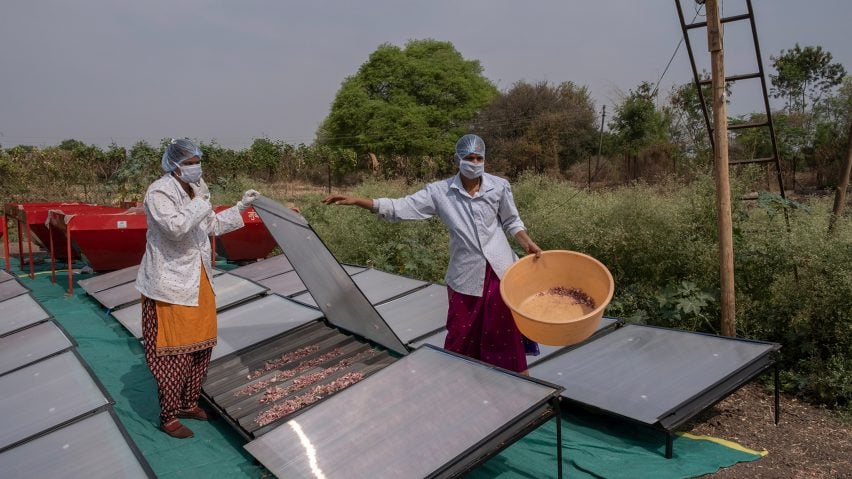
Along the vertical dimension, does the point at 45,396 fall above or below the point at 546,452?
above

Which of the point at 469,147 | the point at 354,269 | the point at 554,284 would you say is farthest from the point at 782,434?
the point at 354,269

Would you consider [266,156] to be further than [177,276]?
Yes

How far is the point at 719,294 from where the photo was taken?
498cm

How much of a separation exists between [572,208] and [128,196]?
14170 millimetres

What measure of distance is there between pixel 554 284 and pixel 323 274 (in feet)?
5.28

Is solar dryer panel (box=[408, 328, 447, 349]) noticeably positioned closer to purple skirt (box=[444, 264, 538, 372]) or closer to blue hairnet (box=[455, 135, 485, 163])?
purple skirt (box=[444, 264, 538, 372])

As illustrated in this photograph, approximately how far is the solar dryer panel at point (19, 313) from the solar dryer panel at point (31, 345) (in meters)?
0.21

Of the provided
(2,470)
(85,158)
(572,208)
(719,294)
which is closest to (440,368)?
(2,470)

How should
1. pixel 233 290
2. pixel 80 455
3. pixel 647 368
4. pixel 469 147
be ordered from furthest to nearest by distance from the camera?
pixel 233 290
pixel 647 368
pixel 469 147
pixel 80 455

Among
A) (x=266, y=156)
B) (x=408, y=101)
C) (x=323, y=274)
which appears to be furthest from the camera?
(x=408, y=101)

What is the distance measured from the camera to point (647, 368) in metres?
3.80

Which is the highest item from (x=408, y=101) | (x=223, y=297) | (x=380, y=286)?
(x=408, y=101)

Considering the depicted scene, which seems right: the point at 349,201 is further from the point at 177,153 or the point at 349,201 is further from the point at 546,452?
the point at 546,452

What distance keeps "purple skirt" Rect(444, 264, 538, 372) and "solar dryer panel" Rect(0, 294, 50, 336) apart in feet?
14.4
